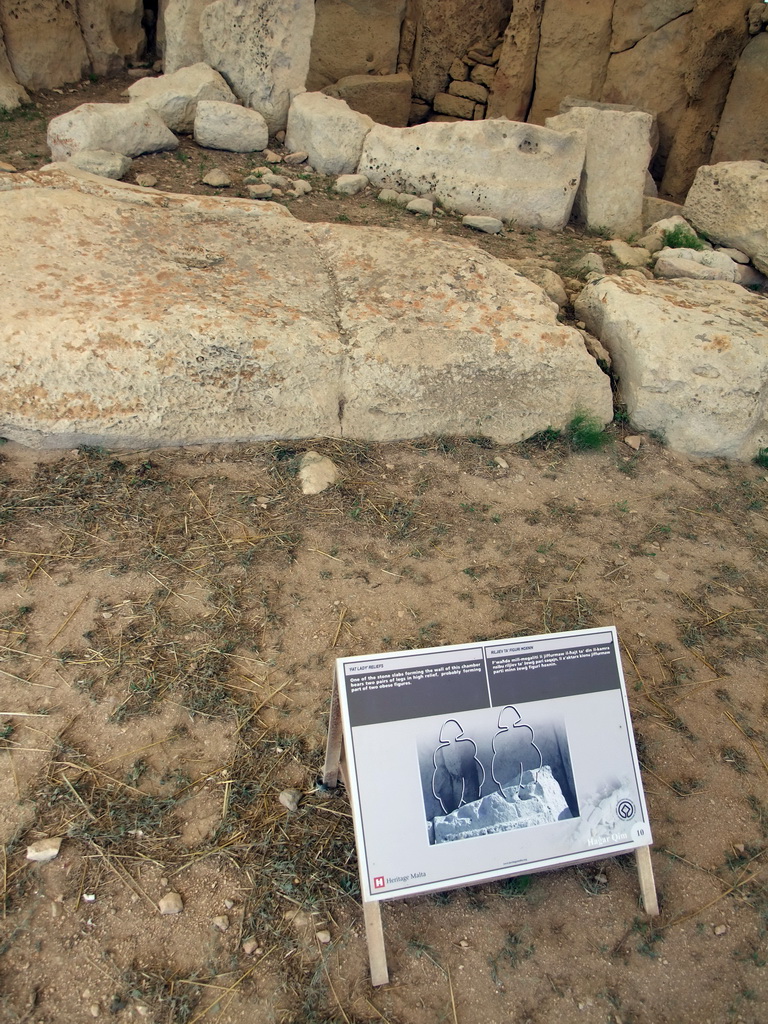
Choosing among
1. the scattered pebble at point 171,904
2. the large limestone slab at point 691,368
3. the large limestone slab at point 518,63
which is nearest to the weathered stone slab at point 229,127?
the large limestone slab at point 691,368

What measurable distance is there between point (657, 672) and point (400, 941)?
138 cm

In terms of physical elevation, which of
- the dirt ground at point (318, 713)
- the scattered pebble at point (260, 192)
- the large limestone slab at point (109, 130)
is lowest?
the dirt ground at point (318, 713)

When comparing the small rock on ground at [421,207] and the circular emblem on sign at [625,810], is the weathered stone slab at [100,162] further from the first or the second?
the circular emblem on sign at [625,810]

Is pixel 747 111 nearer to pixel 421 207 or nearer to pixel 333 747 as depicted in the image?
pixel 421 207

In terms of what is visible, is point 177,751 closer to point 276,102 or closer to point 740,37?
point 276,102

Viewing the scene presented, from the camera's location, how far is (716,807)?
2418 mm

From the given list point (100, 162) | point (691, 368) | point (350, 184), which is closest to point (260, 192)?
point (350, 184)

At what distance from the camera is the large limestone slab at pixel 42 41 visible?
594 cm

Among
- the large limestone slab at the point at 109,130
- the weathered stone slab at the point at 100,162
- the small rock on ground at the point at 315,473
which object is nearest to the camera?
the small rock on ground at the point at 315,473

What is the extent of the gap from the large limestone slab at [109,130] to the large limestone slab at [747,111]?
5.01 metres

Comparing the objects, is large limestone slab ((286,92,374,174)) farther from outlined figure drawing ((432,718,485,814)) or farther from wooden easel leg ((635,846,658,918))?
wooden easel leg ((635,846,658,918))

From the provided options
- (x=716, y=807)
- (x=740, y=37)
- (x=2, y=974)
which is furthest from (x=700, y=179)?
(x=2, y=974)

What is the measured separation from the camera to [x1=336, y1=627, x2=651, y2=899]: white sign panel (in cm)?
191

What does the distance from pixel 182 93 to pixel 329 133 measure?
1.06m
